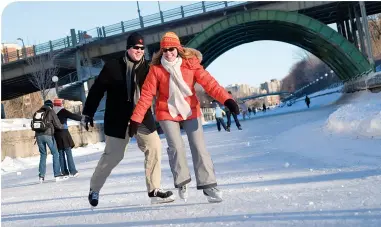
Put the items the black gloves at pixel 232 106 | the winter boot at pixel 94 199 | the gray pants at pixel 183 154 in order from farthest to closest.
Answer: the winter boot at pixel 94 199 < the gray pants at pixel 183 154 < the black gloves at pixel 232 106

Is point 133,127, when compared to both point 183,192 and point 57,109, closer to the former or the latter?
point 183,192

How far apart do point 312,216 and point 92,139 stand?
24.4m

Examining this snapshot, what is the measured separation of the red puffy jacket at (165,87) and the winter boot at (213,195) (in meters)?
0.68

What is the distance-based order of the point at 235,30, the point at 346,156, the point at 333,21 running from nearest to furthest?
the point at 346,156 → the point at 235,30 → the point at 333,21

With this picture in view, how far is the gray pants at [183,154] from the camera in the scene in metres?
4.47

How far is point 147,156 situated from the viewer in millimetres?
4785

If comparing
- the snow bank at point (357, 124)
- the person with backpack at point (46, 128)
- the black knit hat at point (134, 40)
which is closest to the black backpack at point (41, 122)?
the person with backpack at point (46, 128)

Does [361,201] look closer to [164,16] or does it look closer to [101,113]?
[164,16]

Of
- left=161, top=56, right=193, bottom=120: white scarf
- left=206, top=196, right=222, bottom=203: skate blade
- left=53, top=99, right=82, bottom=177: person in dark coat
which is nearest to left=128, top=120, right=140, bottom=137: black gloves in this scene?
left=161, top=56, right=193, bottom=120: white scarf

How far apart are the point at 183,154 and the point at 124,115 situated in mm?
670

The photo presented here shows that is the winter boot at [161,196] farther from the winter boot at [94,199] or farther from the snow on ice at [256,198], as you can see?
the winter boot at [94,199]

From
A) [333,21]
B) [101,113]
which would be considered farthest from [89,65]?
[333,21]

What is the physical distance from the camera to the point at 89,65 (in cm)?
3906

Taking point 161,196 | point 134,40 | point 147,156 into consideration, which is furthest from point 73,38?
point 161,196
